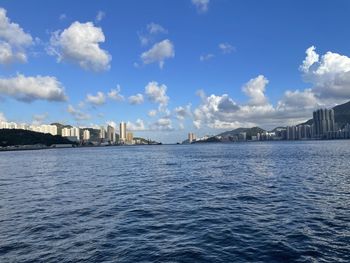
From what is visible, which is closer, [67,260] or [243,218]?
[67,260]

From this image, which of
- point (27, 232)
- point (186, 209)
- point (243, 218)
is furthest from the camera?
point (186, 209)

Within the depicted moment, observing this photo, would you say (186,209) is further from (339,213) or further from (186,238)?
(339,213)

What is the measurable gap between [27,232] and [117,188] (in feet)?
81.4

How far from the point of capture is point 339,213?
29.8m

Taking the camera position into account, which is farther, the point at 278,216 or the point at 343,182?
the point at 343,182

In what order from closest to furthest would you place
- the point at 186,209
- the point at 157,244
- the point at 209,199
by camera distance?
1. the point at 157,244
2. the point at 186,209
3. the point at 209,199

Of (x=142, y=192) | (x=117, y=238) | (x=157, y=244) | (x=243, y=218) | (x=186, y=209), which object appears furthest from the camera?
(x=142, y=192)

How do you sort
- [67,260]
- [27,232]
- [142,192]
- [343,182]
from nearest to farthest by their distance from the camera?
1. [67,260]
2. [27,232]
3. [142,192]
4. [343,182]

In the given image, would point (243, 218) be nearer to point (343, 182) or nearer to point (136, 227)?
point (136, 227)

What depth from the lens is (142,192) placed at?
4612 cm

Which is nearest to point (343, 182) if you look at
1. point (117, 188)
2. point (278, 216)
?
point (278, 216)

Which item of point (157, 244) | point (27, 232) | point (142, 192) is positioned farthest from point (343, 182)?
point (27, 232)

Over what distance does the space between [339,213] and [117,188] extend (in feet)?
103

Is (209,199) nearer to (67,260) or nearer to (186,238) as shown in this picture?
(186,238)
